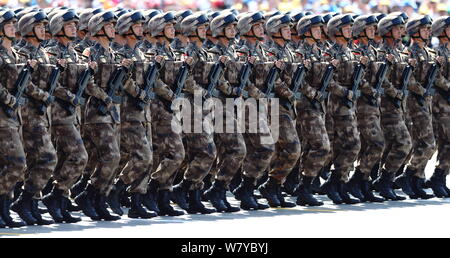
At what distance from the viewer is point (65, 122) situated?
47.3 feet

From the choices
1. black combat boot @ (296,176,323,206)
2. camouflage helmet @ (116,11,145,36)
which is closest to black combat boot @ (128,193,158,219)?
camouflage helmet @ (116,11,145,36)

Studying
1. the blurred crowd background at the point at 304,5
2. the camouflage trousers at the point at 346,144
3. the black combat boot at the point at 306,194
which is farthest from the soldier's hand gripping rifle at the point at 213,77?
the blurred crowd background at the point at 304,5

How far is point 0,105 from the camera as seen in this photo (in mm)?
13648

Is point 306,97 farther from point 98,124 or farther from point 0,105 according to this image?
point 0,105

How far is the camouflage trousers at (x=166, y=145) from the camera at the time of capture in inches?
597

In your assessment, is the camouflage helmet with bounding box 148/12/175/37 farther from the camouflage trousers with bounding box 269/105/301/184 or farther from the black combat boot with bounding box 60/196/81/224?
the black combat boot with bounding box 60/196/81/224

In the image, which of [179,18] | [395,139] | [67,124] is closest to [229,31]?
[179,18]

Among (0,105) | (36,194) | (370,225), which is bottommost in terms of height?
(370,225)

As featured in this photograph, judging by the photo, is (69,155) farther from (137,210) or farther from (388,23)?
(388,23)

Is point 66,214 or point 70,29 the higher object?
point 70,29

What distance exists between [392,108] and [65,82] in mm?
4424

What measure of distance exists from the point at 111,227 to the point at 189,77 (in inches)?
83.9

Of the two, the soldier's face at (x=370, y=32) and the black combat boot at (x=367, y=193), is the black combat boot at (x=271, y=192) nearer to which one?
the black combat boot at (x=367, y=193)

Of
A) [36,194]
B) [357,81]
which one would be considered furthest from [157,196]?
[357,81]
